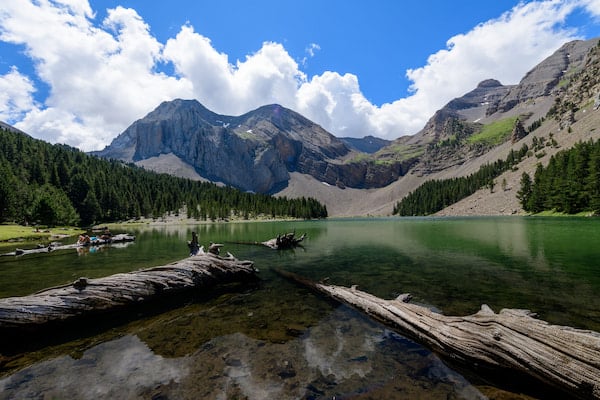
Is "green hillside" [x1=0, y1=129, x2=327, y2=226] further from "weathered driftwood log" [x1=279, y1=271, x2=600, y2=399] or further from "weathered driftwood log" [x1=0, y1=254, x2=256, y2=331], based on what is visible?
"weathered driftwood log" [x1=279, y1=271, x2=600, y2=399]

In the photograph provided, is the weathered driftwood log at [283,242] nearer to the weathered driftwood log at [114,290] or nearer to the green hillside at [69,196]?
Result: the weathered driftwood log at [114,290]


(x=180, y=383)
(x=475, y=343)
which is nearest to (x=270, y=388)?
(x=180, y=383)

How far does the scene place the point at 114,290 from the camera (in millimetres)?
13711

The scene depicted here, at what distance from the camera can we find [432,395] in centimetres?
710

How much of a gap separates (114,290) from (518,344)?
15.7 meters

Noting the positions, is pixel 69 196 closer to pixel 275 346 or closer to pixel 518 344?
pixel 275 346

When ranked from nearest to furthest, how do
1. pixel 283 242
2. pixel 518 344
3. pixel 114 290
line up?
pixel 518 344, pixel 114 290, pixel 283 242

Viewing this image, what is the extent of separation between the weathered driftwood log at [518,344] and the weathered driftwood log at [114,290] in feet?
38.8

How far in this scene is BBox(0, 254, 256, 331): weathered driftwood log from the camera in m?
10.9

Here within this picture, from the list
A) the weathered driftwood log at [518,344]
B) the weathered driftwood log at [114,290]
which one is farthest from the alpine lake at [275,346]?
the weathered driftwood log at [114,290]

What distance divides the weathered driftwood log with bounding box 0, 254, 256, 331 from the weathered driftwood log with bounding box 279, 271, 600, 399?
38.8 feet

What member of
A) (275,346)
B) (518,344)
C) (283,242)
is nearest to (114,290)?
(275,346)

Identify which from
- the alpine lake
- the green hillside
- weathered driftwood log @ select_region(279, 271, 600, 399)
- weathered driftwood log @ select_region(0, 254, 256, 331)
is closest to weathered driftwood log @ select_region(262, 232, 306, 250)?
the alpine lake

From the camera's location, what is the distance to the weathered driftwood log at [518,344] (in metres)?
6.23
